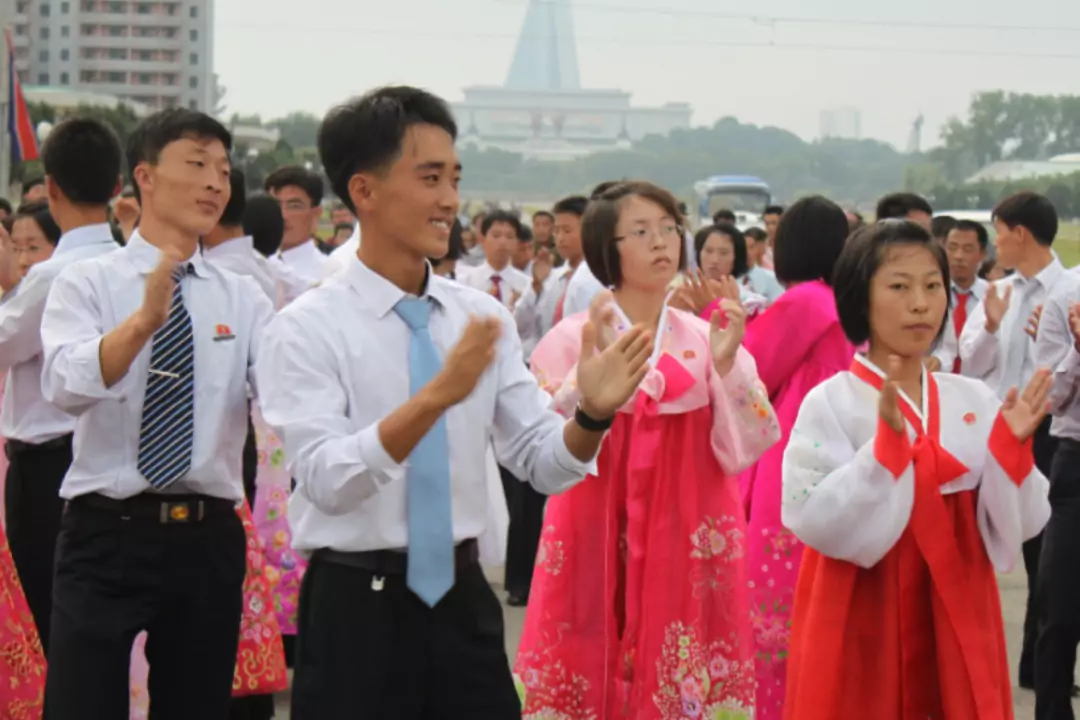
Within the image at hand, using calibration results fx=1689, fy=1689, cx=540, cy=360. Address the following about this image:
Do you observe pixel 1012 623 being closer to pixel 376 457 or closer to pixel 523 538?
pixel 523 538

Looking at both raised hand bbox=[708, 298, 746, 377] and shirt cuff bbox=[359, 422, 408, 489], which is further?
raised hand bbox=[708, 298, 746, 377]

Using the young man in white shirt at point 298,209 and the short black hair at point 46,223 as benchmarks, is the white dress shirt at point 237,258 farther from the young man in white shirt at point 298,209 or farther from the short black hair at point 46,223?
the young man in white shirt at point 298,209

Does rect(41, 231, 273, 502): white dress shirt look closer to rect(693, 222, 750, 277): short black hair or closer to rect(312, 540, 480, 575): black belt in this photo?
rect(312, 540, 480, 575): black belt

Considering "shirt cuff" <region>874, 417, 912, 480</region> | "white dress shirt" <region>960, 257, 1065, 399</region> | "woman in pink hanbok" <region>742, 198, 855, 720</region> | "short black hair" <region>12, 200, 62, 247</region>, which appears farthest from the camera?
"white dress shirt" <region>960, 257, 1065, 399</region>

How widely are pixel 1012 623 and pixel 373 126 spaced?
5629 millimetres

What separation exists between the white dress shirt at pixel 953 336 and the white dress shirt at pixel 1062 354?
387 millimetres

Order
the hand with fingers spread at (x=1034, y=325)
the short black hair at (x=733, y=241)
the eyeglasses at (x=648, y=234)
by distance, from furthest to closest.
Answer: the short black hair at (x=733, y=241)
the hand with fingers spread at (x=1034, y=325)
the eyeglasses at (x=648, y=234)

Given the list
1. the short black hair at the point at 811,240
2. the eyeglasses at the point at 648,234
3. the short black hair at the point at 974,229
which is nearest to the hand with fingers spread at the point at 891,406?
the eyeglasses at the point at 648,234

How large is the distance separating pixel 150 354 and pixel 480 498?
3.86 ft

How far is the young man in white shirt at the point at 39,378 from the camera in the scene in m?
5.45

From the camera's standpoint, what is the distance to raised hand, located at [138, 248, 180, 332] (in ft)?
12.8

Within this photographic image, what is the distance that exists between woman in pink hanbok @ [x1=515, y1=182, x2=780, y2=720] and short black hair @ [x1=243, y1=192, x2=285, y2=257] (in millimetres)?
2715

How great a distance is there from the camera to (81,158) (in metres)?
5.48

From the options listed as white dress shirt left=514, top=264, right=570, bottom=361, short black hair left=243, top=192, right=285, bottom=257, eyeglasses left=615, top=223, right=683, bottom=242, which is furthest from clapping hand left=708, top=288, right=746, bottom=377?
white dress shirt left=514, top=264, right=570, bottom=361
